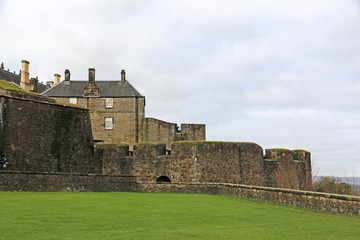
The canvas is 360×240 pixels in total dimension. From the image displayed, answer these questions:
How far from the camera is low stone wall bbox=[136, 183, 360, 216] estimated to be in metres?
10.7

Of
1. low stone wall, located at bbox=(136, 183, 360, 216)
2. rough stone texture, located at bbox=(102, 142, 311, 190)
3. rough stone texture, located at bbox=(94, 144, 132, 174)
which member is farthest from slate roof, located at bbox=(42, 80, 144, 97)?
low stone wall, located at bbox=(136, 183, 360, 216)

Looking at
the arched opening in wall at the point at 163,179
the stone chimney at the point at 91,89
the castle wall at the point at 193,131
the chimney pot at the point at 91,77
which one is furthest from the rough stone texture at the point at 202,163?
the chimney pot at the point at 91,77

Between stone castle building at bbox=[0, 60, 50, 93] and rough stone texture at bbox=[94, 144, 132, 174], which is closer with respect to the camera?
rough stone texture at bbox=[94, 144, 132, 174]

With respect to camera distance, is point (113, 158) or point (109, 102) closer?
point (113, 158)

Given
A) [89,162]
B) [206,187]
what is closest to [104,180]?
[89,162]

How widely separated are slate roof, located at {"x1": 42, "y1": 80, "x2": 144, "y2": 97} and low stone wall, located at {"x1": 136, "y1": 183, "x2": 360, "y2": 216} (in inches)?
667

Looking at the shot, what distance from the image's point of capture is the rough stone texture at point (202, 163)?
881 inches

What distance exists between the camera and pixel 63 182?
725 inches

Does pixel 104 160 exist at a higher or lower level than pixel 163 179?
higher

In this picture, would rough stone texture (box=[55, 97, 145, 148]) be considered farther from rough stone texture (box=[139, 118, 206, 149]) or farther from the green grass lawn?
the green grass lawn

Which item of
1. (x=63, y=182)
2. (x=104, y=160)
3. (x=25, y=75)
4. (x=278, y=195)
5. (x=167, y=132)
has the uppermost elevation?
(x=25, y=75)

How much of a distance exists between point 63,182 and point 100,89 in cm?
2049

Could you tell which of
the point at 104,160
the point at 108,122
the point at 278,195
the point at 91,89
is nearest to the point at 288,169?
the point at 278,195

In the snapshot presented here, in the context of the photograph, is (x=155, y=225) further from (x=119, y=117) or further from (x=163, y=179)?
(x=119, y=117)
